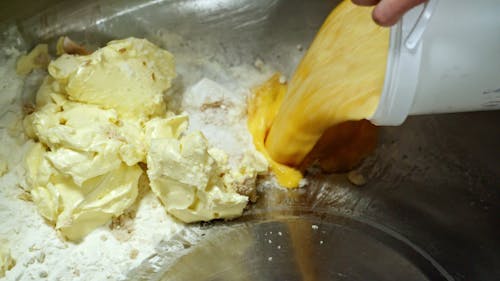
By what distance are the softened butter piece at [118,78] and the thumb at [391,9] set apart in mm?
382

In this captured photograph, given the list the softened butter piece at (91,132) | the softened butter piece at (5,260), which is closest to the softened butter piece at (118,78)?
the softened butter piece at (91,132)

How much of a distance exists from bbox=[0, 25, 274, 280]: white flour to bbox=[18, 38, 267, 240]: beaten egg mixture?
21 millimetres

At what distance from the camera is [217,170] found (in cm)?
77

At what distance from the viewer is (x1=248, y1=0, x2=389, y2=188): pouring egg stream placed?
0.67 m

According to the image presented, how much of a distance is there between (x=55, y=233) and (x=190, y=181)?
201 millimetres

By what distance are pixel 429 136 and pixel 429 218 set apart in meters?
0.14

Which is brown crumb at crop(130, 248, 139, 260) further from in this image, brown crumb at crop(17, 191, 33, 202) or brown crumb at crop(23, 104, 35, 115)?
brown crumb at crop(23, 104, 35, 115)

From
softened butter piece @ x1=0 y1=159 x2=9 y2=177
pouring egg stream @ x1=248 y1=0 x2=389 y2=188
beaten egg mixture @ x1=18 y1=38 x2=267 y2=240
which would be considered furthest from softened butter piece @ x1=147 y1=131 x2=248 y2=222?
softened butter piece @ x1=0 y1=159 x2=9 y2=177

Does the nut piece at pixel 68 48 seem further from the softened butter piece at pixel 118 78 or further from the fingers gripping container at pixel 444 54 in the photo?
the fingers gripping container at pixel 444 54

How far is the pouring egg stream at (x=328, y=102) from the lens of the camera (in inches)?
26.3

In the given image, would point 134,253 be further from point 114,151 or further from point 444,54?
point 444,54

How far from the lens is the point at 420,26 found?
21.8 inches

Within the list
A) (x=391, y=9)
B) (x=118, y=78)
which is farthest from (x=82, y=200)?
(x=391, y=9)

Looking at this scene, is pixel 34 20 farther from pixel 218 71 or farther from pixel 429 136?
pixel 429 136
